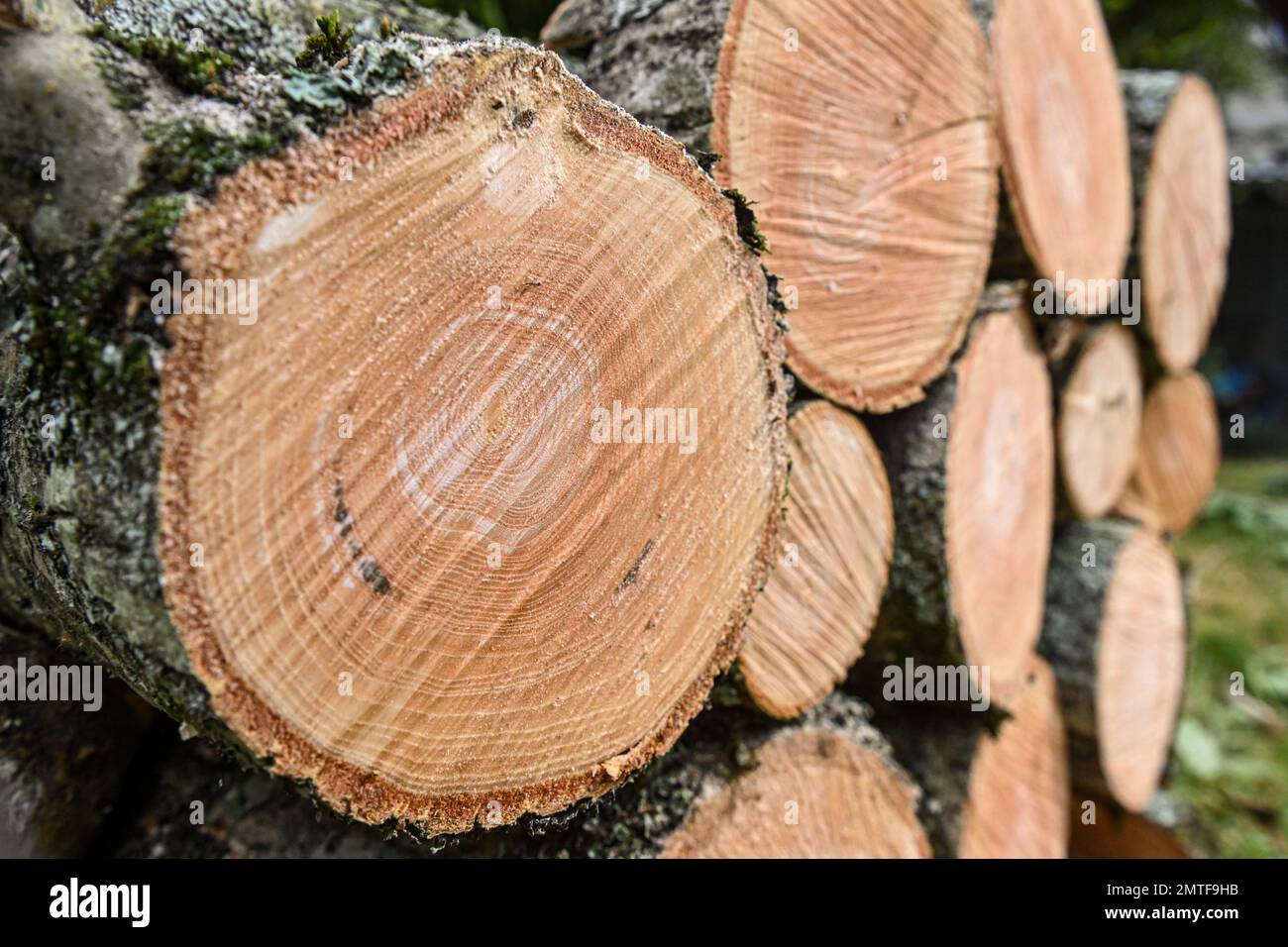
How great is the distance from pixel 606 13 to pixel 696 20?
10.2 inches

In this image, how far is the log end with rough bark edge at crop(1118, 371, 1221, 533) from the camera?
150 inches

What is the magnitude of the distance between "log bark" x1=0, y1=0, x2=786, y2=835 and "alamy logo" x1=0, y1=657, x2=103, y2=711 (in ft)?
0.66

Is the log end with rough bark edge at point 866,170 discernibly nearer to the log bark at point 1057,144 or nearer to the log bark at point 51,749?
the log bark at point 1057,144

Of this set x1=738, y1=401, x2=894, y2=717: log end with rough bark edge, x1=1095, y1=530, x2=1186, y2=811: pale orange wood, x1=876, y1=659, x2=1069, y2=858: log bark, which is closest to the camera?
x1=738, y1=401, x2=894, y2=717: log end with rough bark edge

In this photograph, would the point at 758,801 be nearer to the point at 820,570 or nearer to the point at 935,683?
the point at 820,570

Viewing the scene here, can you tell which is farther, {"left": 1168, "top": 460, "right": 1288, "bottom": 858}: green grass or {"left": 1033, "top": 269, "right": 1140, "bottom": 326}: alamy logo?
{"left": 1168, "top": 460, "right": 1288, "bottom": 858}: green grass

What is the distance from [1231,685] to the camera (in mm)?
4199

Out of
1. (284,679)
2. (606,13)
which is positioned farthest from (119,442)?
(606,13)

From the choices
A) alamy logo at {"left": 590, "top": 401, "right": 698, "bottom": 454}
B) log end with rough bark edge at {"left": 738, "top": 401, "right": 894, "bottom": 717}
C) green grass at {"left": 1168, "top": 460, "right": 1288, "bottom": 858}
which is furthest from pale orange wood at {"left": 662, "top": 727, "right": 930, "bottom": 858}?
green grass at {"left": 1168, "top": 460, "right": 1288, "bottom": 858}

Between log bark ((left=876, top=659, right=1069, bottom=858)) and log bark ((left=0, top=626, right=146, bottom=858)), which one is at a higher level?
log bark ((left=0, top=626, right=146, bottom=858))

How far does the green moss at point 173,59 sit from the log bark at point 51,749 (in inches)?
39.5
